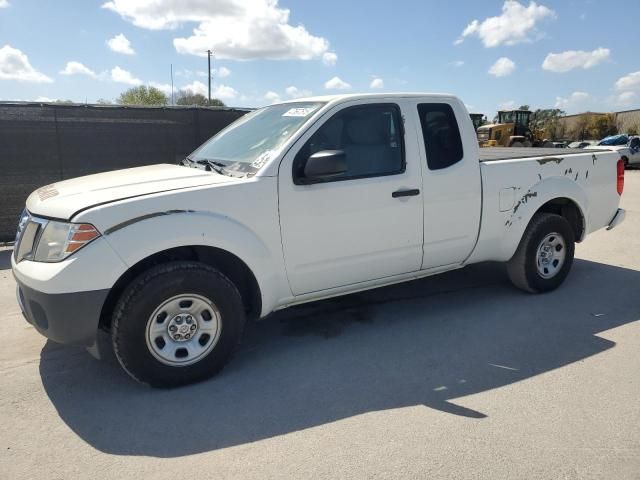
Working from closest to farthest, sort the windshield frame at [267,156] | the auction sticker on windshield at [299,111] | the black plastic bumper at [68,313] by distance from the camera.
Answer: the black plastic bumper at [68,313] → the windshield frame at [267,156] → the auction sticker on windshield at [299,111]

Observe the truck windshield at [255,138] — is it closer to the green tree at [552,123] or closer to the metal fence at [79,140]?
the metal fence at [79,140]

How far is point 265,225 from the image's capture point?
355 centimetres

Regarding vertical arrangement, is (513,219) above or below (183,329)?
above

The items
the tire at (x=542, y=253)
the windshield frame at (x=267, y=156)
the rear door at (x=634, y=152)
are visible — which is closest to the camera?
the windshield frame at (x=267, y=156)

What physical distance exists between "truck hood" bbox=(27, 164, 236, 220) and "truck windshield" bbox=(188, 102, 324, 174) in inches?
8.4

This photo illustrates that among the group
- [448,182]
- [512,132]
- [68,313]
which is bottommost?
[68,313]

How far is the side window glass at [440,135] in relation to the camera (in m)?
4.25

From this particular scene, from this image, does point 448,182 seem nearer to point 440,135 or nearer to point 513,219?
point 440,135

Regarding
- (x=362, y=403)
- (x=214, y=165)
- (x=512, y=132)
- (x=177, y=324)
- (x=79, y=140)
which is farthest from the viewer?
(x=512, y=132)

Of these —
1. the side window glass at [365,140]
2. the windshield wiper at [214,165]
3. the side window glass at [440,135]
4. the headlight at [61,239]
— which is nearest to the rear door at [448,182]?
the side window glass at [440,135]

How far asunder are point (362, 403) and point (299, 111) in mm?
2235

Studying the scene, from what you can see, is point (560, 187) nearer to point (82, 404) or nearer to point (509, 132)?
point (82, 404)

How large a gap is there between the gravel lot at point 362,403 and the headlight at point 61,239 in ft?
3.08

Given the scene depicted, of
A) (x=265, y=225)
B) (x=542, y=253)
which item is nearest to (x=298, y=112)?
(x=265, y=225)
